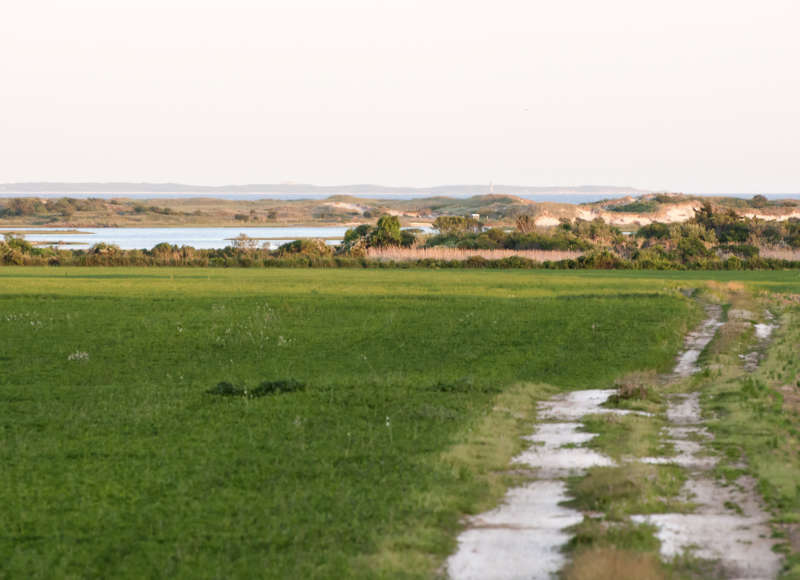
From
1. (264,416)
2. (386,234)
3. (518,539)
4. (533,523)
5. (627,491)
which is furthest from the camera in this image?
(386,234)

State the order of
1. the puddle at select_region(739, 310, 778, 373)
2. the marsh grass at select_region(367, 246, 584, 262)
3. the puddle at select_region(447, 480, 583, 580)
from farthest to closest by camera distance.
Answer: the marsh grass at select_region(367, 246, 584, 262), the puddle at select_region(739, 310, 778, 373), the puddle at select_region(447, 480, 583, 580)

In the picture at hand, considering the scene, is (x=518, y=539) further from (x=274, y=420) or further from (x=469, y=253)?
(x=469, y=253)

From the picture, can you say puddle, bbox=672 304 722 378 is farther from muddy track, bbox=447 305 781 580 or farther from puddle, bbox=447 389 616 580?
puddle, bbox=447 389 616 580

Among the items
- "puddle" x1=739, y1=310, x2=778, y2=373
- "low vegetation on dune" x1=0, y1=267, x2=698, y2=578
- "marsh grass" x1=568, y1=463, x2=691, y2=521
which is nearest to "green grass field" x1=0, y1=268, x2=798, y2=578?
"low vegetation on dune" x1=0, y1=267, x2=698, y2=578

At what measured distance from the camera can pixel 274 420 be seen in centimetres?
1503

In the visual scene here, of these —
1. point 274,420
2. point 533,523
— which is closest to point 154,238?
point 274,420

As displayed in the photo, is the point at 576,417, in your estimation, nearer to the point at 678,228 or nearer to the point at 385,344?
the point at 385,344

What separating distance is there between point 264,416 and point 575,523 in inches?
280

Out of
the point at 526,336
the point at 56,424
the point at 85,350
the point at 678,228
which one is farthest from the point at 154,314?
the point at 678,228

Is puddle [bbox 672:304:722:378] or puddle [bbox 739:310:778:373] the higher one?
puddle [bbox 739:310:778:373]

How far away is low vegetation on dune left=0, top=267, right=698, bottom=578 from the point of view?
29.2ft

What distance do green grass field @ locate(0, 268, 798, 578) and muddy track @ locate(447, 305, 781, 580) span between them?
416 mm

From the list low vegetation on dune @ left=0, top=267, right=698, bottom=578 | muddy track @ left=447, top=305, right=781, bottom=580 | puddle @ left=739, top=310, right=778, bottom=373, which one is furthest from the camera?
puddle @ left=739, top=310, right=778, bottom=373

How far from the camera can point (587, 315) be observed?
32.8 meters
